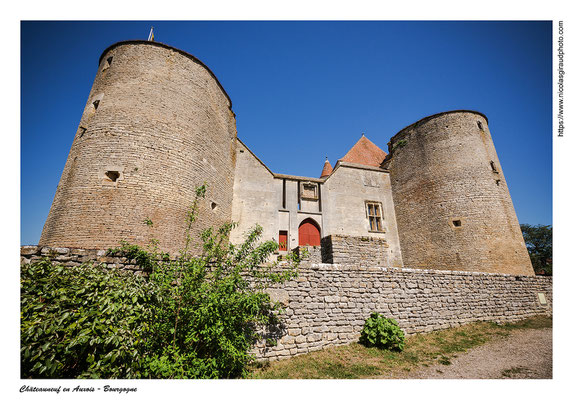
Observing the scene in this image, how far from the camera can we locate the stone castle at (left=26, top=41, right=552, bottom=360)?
6.04 m

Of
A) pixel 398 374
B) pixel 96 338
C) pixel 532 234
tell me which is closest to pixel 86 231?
pixel 96 338

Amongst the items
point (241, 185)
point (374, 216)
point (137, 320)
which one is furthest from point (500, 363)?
point (241, 185)

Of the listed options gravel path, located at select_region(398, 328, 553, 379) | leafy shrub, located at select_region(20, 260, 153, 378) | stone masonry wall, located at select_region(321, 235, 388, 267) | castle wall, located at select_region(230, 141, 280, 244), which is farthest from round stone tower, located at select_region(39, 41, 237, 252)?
gravel path, located at select_region(398, 328, 553, 379)

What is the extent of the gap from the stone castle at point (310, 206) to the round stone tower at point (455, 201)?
0.22 feet

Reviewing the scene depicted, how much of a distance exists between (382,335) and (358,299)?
931 mm

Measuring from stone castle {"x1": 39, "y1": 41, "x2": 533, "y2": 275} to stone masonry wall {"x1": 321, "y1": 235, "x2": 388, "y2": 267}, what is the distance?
0.03 metres

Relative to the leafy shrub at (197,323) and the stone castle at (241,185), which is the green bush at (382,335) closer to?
the stone castle at (241,185)

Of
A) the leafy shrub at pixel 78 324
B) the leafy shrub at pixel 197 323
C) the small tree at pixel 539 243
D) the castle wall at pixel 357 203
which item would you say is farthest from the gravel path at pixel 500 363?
the small tree at pixel 539 243

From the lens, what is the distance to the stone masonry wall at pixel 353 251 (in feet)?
23.7

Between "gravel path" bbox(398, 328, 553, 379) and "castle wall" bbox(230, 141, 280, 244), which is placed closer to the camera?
"gravel path" bbox(398, 328, 553, 379)

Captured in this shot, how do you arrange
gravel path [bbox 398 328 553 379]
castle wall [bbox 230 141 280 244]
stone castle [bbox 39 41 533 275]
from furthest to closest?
castle wall [bbox 230 141 280 244], stone castle [bbox 39 41 533 275], gravel path [bbox 398 328 553 379]

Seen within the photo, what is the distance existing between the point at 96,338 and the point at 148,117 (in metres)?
8.54

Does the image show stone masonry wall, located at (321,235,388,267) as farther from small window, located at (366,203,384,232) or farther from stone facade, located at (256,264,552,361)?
small window, located at (366,203,384,232)

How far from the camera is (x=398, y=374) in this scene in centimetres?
440
